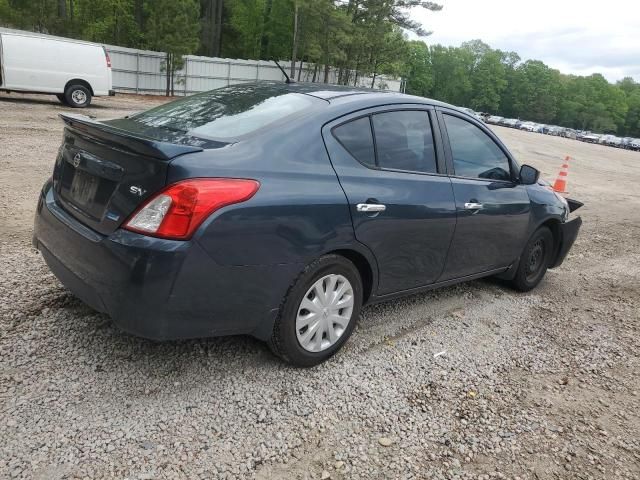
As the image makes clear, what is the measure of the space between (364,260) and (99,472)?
1864 millimetres

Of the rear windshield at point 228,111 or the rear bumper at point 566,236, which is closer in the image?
the rear windshield at point 228,111

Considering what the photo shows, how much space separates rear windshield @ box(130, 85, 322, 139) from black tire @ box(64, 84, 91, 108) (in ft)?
48.5

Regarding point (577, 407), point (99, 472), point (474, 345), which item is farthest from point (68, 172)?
point (577, 407)

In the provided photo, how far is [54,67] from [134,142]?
1596 cm

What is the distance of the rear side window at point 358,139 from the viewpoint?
3254mm

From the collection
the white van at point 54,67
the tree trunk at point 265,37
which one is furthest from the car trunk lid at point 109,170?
the tree trunk at point 265,37

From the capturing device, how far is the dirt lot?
8.08ft

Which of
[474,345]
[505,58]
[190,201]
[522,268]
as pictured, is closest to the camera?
[190,201]

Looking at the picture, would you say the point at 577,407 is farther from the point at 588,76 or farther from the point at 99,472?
the point at 588,76

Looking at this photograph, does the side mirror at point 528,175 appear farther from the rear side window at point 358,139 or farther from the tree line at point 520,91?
the tree line at point 520,91

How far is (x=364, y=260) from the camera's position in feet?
11.0

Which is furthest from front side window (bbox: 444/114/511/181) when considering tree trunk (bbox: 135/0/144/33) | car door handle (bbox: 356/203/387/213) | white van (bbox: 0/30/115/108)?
tree trunk (bbox: 135/0/144/33)

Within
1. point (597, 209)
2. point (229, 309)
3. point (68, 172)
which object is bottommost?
point (597, 209)

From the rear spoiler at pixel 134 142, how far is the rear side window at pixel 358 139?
3.19 ft
